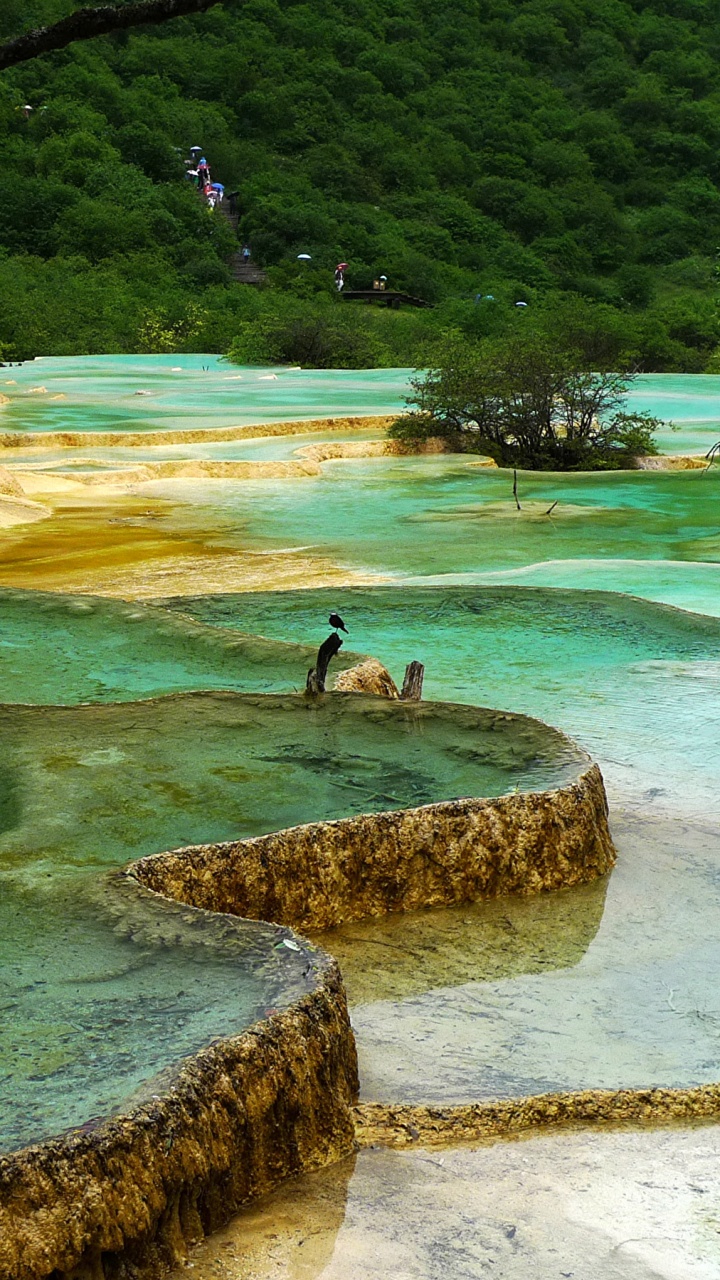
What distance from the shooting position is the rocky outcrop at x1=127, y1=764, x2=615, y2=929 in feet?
12.9

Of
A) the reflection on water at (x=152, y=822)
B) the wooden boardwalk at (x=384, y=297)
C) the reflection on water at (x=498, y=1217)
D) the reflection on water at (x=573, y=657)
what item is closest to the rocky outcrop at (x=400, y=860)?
the reflection on water at (x=152, y=822)

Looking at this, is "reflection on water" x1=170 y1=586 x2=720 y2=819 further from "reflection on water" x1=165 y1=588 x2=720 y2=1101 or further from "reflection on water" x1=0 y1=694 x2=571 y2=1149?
"reflection on water" x1=0 y1=694 x2=571 y2=1149

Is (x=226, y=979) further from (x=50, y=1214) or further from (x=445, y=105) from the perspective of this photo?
(x=445, y=105)

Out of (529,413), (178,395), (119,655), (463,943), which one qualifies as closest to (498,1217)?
(463,943)

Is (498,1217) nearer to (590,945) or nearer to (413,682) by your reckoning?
(590,945)

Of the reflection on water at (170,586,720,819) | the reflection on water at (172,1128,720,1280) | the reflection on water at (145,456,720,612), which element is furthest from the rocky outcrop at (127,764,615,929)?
the reflection on water at (145,456,720,612)

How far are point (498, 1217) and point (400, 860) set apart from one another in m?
1.43

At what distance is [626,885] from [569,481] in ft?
32.6

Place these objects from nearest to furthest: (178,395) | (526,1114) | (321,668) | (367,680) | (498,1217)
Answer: (498,1217) → (526,1114) → (321,668) → (367,680) → (178,395)

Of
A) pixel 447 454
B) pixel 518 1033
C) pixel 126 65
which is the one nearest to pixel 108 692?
pixel 518 1033

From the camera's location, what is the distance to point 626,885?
449 centimetres

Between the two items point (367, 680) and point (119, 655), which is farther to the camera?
point (119, 655)

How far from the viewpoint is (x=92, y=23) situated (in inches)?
165

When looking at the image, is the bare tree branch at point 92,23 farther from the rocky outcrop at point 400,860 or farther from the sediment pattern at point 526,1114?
the sediment pattern at point 526,1114
